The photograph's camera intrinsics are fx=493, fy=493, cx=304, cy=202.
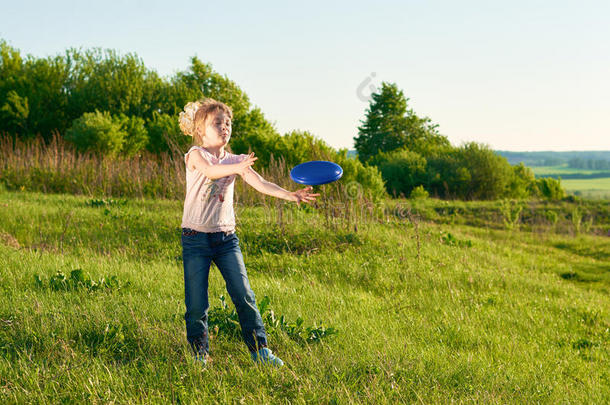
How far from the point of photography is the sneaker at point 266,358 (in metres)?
3.59

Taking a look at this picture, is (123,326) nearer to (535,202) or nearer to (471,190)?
(535,202)

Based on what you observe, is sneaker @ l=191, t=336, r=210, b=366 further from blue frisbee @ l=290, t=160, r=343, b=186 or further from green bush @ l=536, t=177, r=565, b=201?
green bush @ l=536, t=177, r=565, b=201

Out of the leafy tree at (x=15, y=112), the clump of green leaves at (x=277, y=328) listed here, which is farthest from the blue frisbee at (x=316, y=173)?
the leafy tree at (x=15, y=112)

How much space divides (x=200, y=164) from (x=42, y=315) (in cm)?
227

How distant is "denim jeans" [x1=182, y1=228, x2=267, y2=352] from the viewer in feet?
11.5

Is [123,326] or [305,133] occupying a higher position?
[305,133]

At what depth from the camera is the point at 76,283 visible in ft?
17.4

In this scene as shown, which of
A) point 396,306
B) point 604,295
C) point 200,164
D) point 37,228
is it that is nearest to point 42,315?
point 200,164

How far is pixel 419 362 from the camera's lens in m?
3.87

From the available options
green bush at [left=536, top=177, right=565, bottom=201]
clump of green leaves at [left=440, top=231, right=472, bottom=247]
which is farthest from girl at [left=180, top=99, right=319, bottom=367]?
green bush at [left=536, top=177, right=565, bottom=201]

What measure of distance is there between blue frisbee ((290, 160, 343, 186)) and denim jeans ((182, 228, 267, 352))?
2.28ft

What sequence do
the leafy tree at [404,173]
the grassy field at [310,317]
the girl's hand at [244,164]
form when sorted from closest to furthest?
1. the girl's hand at [244,164]
2. the grassy field at [310,317]
3. the leafy tree at [404,173]

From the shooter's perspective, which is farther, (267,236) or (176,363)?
(267,236)

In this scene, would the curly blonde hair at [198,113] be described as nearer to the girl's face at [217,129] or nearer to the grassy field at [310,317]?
the girl's face at [217,129]
